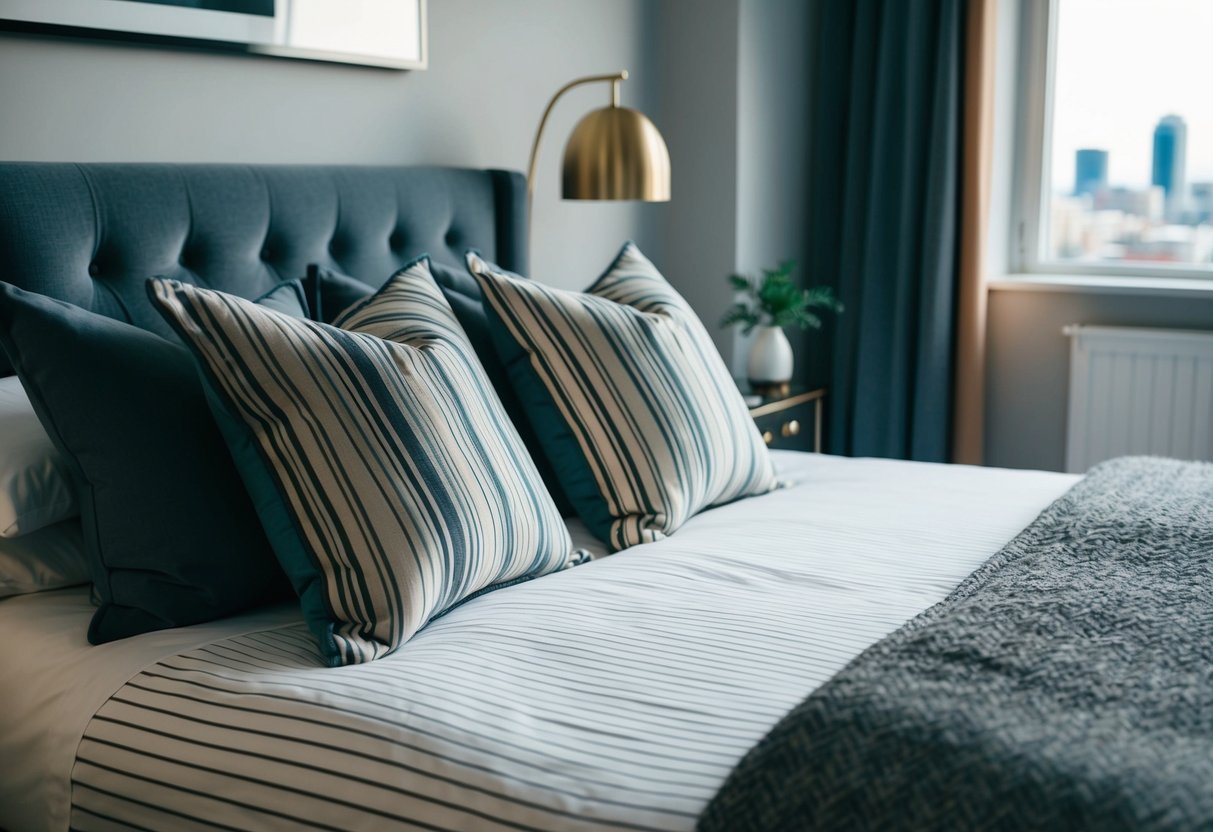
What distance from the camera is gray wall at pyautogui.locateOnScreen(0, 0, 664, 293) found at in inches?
78.7

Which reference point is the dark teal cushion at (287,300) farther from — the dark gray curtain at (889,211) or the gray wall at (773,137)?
the dark gray curtain at (889,211)

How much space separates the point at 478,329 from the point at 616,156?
0.72 m

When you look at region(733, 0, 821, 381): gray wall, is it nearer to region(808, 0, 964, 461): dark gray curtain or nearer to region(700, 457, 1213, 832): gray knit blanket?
region(808, 0, 964, 461): dark gray curtain

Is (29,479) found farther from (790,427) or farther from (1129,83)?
(1129,83)

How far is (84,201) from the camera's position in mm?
1839

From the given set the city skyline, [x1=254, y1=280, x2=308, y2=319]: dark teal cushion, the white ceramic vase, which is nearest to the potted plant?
the white ceramic vase

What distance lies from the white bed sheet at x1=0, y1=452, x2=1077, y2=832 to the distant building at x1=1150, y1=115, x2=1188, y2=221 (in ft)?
6.65

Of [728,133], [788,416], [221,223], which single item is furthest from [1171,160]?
[221,223]

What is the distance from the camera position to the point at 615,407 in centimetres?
188

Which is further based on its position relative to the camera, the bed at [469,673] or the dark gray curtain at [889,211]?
the dark gray curtain at [889,211]

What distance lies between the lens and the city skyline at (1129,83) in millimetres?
3428

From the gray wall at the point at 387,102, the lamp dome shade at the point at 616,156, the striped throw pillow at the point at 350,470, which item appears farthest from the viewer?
the lamp dome shade at the point at 616,156

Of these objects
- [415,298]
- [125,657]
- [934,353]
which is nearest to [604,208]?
[934,353]

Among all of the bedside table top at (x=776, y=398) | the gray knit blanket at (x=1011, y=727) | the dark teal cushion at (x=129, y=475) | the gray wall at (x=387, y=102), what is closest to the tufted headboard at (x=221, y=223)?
the gray wall at (x=387, y=102)
